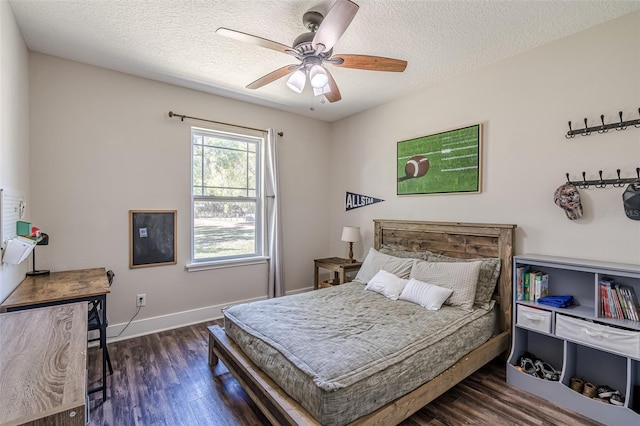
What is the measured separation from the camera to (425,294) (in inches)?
103

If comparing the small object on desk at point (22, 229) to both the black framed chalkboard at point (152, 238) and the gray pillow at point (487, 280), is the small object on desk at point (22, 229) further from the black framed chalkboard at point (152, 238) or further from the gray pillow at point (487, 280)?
the gray pillow at point (487, 280)

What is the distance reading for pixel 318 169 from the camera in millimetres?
4625

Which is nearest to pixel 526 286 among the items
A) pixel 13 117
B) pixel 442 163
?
pixel 442 163

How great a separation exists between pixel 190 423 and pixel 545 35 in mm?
3829

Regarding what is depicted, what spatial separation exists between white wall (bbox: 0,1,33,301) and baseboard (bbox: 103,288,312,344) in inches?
39.6

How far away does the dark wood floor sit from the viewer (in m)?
1.94

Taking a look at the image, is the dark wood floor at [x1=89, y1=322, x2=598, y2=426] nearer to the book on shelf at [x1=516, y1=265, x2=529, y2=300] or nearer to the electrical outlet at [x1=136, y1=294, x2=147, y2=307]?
the electrical outlet at [x1=136, y1=294, x2=147, y2=307]

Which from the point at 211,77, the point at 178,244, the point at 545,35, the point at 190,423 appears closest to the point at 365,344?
the point at 190,423

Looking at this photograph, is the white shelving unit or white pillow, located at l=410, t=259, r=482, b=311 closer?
the white shelving unit

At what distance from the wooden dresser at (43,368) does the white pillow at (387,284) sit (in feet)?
7.53

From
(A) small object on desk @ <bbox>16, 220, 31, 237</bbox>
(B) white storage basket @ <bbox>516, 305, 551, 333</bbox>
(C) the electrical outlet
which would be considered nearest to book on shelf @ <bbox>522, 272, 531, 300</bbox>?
(B) white storage basket @ <bbox>516, 305, 551, 333</bbox>

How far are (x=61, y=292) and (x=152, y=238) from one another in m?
1.18

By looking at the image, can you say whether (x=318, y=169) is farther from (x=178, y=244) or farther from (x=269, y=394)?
(x=269, y=394)

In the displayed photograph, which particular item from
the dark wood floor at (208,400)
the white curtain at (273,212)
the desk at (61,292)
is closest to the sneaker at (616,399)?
the dark wood floor at (208,400)
